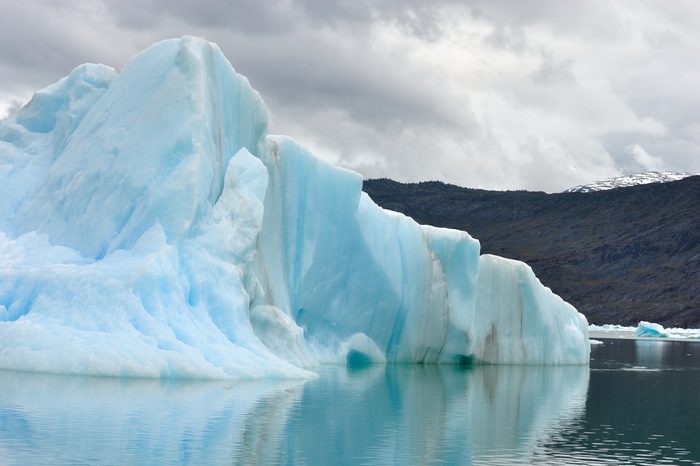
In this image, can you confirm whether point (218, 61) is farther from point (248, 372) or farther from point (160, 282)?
point (248, 372)

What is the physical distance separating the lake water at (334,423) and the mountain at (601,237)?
91.2 m

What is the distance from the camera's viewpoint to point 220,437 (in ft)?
41.7

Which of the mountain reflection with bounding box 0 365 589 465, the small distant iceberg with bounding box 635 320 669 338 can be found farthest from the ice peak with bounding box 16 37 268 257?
the small distant iceberg with bounding box 635 320 669 338

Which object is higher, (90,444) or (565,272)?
(565,272)

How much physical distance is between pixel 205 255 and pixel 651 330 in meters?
60.8

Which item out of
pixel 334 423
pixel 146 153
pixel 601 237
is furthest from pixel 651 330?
pixel 601 237

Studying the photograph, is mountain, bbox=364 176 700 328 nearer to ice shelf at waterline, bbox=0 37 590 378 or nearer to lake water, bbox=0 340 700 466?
ice shelf at waterline, bbox=0 37 590 378

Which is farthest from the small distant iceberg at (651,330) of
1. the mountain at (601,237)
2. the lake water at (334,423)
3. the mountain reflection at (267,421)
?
the mountain reflection at (267,421)

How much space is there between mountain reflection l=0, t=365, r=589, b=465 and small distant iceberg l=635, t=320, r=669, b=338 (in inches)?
2214

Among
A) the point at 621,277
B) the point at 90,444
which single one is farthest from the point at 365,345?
the point at 621,277

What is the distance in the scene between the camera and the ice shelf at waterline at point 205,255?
1991 cm

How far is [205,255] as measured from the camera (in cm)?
2192

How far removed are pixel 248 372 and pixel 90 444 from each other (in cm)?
892

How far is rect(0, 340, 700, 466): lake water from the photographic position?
1165cm
